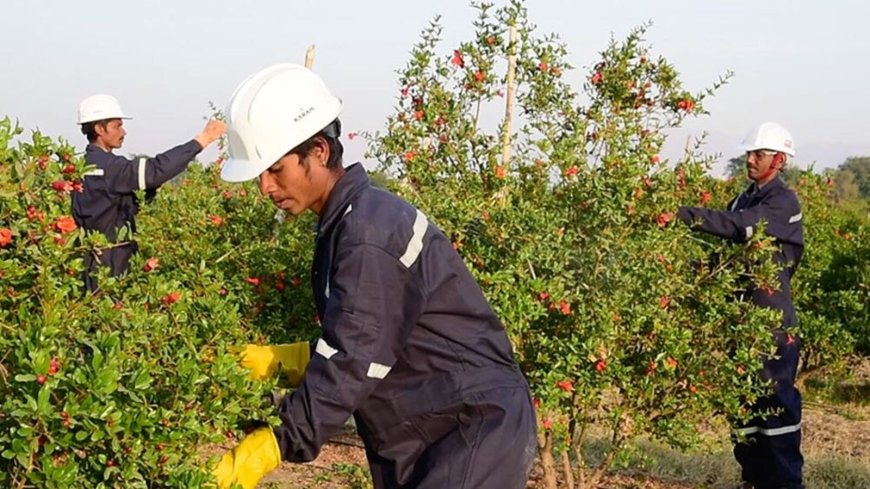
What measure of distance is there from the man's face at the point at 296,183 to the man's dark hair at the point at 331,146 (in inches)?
0.5

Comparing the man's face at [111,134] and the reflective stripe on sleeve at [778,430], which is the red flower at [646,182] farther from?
the man's face at [111,134]

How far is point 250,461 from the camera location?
2455 mm

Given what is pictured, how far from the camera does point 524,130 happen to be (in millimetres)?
5223

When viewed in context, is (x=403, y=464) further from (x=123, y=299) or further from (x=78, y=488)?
(x=123, y=299)

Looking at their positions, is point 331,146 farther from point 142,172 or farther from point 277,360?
point 142,172

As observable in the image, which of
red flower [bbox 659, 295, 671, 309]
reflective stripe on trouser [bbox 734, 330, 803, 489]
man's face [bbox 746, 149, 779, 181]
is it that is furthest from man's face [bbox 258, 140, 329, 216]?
man's face [bbox 746, 149, 779, 181]

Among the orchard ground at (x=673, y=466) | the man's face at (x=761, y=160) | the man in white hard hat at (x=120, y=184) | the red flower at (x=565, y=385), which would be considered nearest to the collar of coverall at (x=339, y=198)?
the red flower at (x=565, y=385)

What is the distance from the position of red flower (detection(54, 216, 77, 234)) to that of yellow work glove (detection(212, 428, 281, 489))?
3.30 ft

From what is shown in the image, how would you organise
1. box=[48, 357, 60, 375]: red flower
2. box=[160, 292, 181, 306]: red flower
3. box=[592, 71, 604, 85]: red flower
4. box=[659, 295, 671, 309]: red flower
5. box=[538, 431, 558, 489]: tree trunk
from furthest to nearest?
box=[538, 431, 558, 489]: tree trunk < box=[592, 71, 604, 85]: red flower < box=[659, 295, 671, 309]: red flower < box=[160, 292, 181, 306]: red flower < box=[48, 357, 60, 375]: red flower

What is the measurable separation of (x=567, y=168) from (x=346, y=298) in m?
2.62

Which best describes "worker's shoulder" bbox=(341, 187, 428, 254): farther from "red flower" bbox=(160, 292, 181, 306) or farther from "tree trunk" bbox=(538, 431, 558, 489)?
"tree trunk" bbox=(538, 431, 558, 489)

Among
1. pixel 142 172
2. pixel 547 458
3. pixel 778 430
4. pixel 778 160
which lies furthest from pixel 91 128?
pixel 778 430

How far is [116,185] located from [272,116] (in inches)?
155

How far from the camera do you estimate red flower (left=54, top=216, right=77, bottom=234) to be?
10.2 ft
